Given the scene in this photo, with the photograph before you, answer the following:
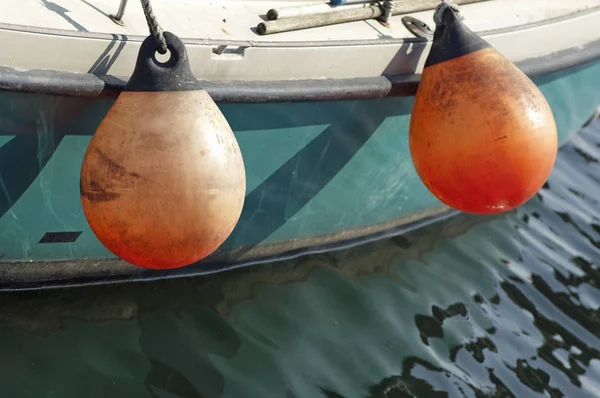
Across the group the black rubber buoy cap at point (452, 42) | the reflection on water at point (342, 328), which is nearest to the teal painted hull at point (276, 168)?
the reflection on water at point (342, 328)

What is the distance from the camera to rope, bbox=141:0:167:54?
2.94 meters

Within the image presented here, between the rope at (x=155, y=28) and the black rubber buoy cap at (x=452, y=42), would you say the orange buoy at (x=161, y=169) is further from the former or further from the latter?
the black rubber buoy cap at (x=452, y=42)

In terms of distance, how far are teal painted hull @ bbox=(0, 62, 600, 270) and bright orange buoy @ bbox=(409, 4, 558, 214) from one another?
394 millimetres

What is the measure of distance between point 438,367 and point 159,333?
1.21 metres

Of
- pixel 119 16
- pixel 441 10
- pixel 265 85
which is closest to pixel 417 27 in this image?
pixel 441 10

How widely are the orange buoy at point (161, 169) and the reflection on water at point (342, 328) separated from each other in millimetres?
682

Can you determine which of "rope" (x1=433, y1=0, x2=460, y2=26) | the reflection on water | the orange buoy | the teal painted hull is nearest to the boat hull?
the teal painted hull

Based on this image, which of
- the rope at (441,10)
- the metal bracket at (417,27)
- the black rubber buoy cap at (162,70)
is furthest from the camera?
the metal bracket at (417,27)

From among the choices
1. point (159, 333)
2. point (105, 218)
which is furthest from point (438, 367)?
point (105, 218)

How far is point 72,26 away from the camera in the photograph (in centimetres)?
306

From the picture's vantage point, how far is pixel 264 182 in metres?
Result: 3.76

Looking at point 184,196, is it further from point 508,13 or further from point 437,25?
point 508,13

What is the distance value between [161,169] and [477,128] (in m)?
1.23

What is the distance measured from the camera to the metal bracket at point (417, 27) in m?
3.84
